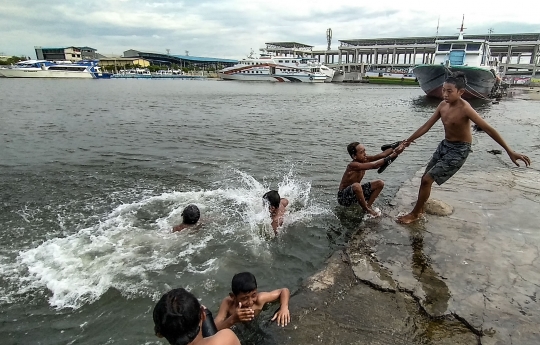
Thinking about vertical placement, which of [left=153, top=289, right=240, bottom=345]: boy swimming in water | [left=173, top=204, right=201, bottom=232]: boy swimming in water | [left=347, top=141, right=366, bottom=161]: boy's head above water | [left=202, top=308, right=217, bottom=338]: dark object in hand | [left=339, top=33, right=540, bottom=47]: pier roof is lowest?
[left=173, top=204, right=201, bottom=232]: boy swimming in water

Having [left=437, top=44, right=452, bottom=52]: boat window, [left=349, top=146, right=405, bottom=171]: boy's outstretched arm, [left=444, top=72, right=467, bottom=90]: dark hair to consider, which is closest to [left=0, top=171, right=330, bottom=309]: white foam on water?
[left=349, top=146, right=405, bottom=171]: boy's outstretched arm

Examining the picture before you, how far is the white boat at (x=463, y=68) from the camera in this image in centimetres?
3400

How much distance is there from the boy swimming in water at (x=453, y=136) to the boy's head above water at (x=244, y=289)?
309 cm

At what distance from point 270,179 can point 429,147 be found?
810cm

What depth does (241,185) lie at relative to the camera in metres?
8.58

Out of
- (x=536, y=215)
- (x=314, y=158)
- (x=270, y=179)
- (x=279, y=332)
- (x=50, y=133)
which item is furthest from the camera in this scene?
(x=50, y=133)

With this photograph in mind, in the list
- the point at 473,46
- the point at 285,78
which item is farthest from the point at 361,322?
the point at 285,78

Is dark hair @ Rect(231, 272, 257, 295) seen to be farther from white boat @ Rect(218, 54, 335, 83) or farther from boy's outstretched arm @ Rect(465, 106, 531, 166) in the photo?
white boat @ Rect(218, 54, 335, 83)

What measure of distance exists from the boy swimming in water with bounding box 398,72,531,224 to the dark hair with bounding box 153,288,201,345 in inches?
157

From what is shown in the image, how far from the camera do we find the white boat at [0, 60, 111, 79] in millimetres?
80312

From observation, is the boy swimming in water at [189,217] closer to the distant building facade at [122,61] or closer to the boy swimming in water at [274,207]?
the boy swimming in water at [274,207]

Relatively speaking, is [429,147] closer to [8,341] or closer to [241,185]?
[241,185]

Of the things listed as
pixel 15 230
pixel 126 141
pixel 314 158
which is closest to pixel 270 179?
pixel 314 158

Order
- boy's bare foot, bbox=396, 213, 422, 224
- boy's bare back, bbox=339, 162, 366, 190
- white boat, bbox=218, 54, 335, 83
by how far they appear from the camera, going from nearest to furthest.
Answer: boy's bare foot, bbox=396, 213, 422, 224 < boy's bare back, bbox=339, 162, 366, 190 < white boat, bbox=218, 54, 335, 83
